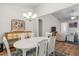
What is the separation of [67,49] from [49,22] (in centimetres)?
66

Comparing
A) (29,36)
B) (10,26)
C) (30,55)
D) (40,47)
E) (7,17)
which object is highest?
(7,17)

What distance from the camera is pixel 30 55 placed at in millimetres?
1964

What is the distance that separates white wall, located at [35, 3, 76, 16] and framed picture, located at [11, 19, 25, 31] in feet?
1.35

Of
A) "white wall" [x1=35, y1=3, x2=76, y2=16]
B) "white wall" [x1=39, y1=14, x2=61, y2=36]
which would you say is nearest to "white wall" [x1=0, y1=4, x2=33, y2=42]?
"white wall" [x1=35, y1=3, x2=76, y2=16]

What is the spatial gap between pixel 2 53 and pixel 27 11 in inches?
37.9

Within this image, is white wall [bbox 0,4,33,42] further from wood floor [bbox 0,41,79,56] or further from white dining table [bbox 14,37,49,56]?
wood floor [bbox 0,41,79,56]

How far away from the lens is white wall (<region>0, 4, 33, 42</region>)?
6.33 feet

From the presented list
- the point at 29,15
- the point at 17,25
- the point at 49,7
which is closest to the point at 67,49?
the point at 49,7

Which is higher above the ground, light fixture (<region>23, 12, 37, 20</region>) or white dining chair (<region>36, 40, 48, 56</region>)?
light fixture (<region>23, 12, 37, 20</region>)

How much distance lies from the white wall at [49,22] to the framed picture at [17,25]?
1.38 ft

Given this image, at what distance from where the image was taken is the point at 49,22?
6.84 ft

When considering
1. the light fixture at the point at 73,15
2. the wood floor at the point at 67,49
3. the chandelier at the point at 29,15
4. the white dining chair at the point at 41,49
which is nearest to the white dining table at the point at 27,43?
the white dining chair at the point at 41,49

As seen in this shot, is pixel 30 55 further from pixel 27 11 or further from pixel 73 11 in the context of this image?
pixel 73 11

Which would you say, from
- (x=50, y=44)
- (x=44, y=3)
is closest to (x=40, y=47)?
(x=50, y=44)
